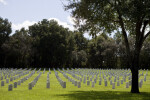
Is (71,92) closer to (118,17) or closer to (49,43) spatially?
(118,17)

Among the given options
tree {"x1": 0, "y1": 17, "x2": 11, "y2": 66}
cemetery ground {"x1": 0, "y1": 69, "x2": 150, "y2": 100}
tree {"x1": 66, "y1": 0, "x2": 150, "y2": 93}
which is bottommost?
cemetery ground {"x1": 0, "y1": 69, "x2": 150, "y2": 100}

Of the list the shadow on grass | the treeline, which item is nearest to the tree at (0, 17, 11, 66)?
the treeline

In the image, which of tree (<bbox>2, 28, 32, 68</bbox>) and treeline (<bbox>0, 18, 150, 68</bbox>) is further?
treeline (<bbox>0, 18, 150, 68</bbox>)

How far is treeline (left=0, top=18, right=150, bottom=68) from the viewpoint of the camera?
210 ft

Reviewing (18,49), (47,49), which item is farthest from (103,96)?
(18,49)

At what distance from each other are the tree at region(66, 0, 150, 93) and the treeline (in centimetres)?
4353

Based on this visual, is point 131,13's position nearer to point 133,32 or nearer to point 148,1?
point 148,1

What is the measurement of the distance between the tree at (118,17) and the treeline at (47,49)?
43531 millimetres

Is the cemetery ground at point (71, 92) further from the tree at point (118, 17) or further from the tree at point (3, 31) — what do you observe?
the tree at point (3, 31)

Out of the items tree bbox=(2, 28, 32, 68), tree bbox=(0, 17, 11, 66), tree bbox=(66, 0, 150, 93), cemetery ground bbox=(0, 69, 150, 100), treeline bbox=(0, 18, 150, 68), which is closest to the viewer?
cemetery ground bbox=(0, 69, 150, 100)

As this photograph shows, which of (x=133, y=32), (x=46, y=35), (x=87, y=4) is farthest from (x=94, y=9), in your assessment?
(x=46, y=35)

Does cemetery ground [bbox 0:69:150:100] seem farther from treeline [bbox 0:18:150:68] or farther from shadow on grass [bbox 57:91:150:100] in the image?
treeline [bbox 0:18:150:68]

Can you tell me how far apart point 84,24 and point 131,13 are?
441cm

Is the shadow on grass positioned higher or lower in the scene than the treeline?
lower
